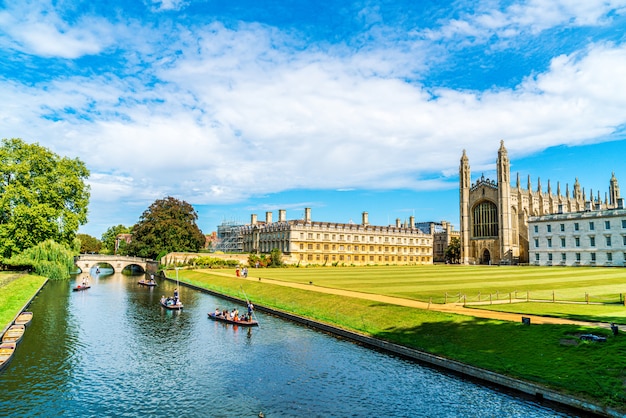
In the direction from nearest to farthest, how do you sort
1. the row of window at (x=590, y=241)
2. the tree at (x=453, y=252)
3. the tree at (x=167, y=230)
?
the row of window at (x=590, y=241) < the tree at (x=167, y=230) < the tree at (x=453, y=252)

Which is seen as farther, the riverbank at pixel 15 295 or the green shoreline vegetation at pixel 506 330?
the riverbank at pixel 15 295

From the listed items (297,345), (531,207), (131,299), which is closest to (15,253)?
(131,299)

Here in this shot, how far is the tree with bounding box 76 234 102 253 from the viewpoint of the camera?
130 m

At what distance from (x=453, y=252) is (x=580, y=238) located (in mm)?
37647

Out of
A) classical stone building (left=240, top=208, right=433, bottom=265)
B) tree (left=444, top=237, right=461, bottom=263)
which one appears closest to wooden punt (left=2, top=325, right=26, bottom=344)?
classical stone building (left=240, top=208, right=433, bottom=265)

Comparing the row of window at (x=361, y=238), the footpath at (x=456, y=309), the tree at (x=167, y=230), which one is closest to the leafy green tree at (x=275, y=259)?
the row of window at (x=361, y=238)

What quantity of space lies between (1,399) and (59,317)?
17529 millimetres

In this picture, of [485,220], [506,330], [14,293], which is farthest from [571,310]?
[485,220]

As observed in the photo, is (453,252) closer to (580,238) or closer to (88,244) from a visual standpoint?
(580,238)

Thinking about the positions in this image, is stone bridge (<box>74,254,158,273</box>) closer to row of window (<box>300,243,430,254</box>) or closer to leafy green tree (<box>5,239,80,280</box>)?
leafy green tree (<box>5,239,80,280</box>)

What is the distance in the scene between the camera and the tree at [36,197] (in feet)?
161

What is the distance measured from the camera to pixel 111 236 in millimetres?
128875

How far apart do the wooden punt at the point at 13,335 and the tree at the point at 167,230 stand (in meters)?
53.9

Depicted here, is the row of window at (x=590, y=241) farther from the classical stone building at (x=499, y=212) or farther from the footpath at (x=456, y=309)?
the footpath at (x=456, y=309)
